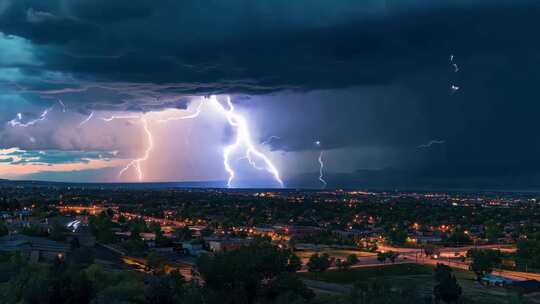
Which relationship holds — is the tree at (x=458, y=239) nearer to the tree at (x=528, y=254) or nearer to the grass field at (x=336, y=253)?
the tree at (x=528, y=254)

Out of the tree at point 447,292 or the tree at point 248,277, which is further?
the tree at point 447,292

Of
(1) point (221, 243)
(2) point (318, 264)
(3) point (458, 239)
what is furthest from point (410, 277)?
(3) point (458, 239)

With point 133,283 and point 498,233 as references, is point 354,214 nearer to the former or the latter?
point 498,233

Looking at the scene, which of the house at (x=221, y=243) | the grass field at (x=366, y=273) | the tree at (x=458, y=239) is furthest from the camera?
the tree at (x=458, y=239)

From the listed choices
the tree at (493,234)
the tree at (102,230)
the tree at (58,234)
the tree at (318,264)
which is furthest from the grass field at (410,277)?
the tree at (493,234)

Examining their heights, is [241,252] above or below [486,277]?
above

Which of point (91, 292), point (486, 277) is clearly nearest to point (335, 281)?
point (486, 277)

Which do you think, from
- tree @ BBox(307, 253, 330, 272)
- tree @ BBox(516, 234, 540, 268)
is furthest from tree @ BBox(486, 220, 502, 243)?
tree @ BBox(307, 253, 330, 272)

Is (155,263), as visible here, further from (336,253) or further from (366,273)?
(336,253)
